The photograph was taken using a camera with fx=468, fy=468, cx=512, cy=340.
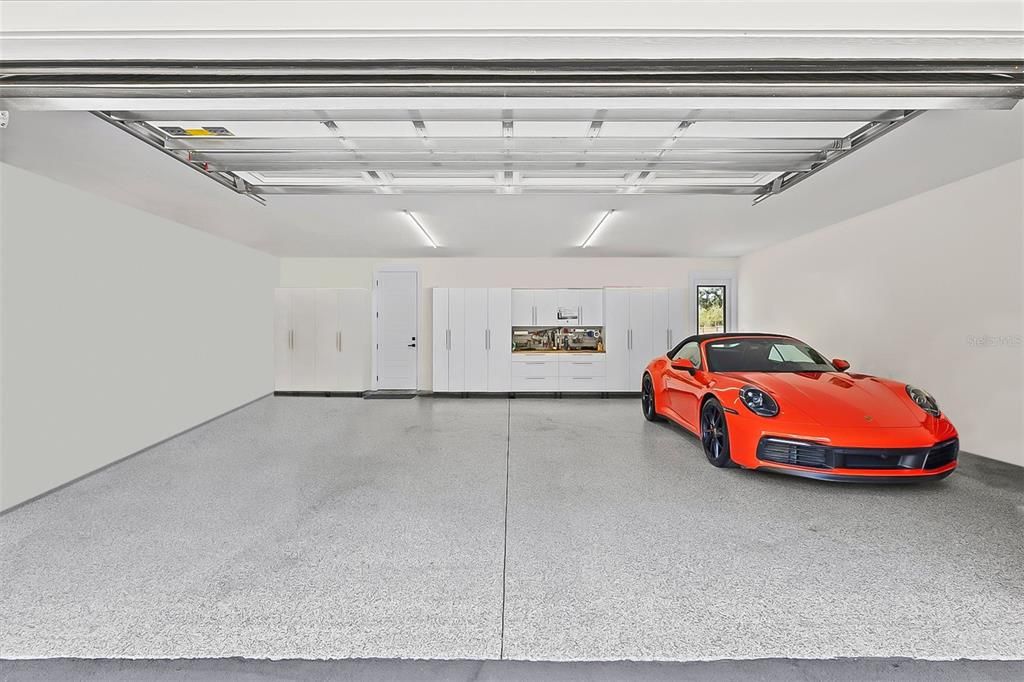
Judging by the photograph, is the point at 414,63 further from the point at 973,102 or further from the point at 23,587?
the point at 23,587

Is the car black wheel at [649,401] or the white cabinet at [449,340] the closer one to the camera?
the car black wheel at [649,401]

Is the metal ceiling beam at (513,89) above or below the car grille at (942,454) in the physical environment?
above

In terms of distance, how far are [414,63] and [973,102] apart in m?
2.37

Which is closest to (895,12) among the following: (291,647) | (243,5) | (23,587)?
(243,5)

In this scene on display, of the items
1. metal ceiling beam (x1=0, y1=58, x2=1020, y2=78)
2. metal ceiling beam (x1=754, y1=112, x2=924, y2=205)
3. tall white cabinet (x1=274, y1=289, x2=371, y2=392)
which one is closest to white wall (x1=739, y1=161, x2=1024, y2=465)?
metal ceiling beam (x1=754, y1=112, x2=924, y2=205)

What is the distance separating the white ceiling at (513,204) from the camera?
10.1 ft

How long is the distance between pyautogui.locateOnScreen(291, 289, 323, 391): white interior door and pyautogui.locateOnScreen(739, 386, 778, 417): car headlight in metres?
6.84

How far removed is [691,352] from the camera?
16.8ft

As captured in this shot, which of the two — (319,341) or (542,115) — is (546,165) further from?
(319,341)

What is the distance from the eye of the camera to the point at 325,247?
7.13 meters

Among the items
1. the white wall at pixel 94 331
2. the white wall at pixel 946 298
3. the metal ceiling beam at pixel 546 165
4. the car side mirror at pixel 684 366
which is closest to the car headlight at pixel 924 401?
the white wall at pixel 946 298

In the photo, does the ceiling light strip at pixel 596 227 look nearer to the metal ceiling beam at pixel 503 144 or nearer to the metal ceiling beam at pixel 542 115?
the metal ceiling beam at pixel 503 144

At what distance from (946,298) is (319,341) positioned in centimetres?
825

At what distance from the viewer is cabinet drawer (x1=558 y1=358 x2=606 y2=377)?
793 centimetres
